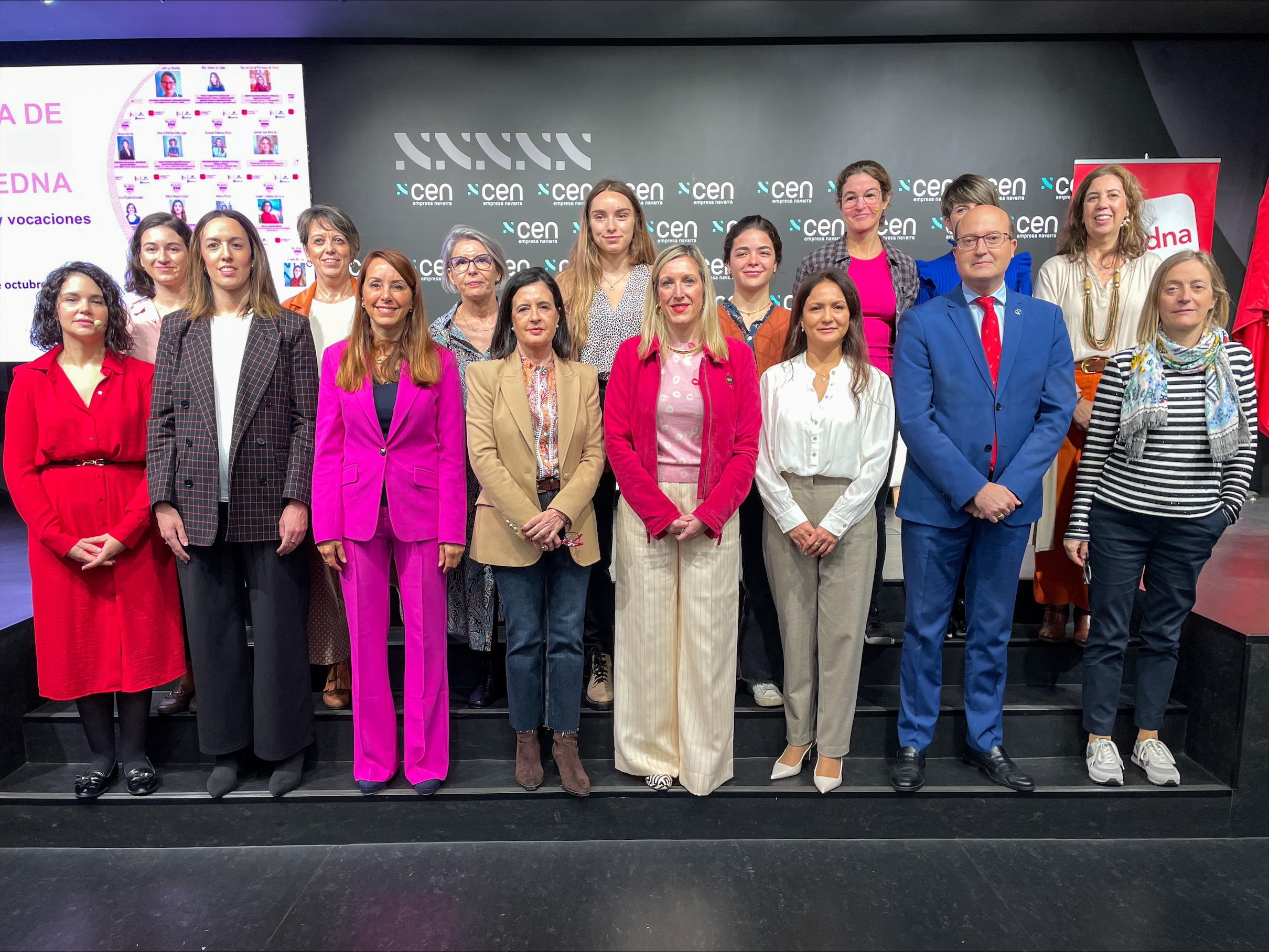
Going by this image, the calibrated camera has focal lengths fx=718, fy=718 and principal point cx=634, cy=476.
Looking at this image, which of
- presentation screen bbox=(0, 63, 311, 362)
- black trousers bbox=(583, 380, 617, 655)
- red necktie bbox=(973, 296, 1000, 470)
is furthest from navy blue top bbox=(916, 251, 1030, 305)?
presentation screen bbox=(0, 63, 311, 362)

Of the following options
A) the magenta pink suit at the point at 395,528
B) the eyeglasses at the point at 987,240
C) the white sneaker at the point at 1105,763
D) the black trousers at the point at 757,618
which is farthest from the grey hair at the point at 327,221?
the white sneaker at the point at 1105,763

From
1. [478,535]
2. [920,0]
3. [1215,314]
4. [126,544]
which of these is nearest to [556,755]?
[478,535]

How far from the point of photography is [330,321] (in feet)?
9.11

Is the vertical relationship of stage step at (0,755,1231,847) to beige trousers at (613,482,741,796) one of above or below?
below

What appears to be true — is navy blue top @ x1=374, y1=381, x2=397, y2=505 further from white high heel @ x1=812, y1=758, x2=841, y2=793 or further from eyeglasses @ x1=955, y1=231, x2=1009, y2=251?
eyeglasses @ x1=955, y1=231, x2=1009, y2=251

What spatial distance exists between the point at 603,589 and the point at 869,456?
1.13m

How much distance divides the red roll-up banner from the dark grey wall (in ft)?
0.31

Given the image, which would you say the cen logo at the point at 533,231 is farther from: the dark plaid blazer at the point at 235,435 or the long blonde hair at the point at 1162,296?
the long blonde hair at the point at 1162,296

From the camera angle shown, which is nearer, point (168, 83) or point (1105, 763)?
point (1105, 763)

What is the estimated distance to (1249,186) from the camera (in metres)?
5.32

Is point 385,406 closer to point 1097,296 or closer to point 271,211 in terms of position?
point 1097,296

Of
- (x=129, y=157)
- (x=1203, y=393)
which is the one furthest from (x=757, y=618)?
(x=129, y=157)

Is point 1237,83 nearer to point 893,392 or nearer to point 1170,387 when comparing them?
point 1170,387

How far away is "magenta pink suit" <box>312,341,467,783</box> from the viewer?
231 cm
